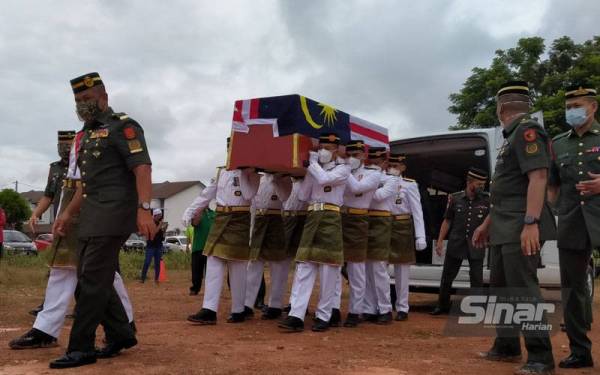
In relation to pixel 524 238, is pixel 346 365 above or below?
below

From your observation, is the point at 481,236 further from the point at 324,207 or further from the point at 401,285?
the point at 401,285

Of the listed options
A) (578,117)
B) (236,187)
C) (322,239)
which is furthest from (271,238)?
(578,117)

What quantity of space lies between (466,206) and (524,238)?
3883 millimetres

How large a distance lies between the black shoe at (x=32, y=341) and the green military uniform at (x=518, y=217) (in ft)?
11.6

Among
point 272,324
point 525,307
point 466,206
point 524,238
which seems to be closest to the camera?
point 524,238

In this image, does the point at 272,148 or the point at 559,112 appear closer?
the point at 272,148

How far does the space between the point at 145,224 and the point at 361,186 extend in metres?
2.88

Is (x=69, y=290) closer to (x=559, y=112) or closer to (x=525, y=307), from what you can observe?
(x=525, y=307)

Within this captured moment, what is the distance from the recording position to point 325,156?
251 inches

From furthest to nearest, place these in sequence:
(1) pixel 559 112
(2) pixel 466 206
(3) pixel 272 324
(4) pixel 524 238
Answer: (1) pixel 559 112 → (2) pixel 466 206 → (3) pixel 272 324 → (4) pixel 524 238

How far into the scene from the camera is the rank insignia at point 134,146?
15.2 ft

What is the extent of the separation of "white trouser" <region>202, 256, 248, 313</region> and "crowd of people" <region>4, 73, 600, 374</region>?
0.5 inches

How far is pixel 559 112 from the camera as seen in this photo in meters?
21.2

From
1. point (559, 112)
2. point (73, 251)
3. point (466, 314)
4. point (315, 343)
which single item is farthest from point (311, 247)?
point (559, 112)
